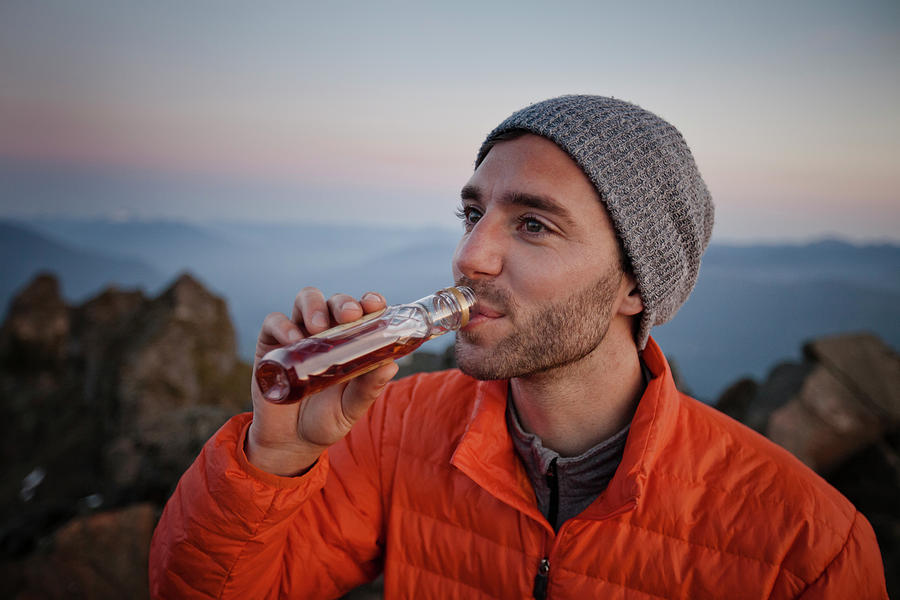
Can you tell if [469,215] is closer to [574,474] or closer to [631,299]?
[631,299]

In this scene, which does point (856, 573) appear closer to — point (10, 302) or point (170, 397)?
point (170, 397)

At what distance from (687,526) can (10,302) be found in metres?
12.5

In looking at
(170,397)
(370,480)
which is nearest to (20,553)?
(170,397)

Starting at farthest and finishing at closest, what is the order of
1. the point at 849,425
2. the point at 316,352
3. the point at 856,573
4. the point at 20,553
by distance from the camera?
the point at 849,425 → the point at 20,553 → the point at 856,573 → the point at 316,352

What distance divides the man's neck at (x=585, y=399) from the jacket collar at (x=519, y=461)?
168 mm

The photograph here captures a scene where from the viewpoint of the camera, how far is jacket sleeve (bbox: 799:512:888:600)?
1600mm

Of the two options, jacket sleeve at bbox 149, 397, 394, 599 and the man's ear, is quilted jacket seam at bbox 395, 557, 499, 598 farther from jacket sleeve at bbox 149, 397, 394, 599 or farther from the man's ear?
the man's ear

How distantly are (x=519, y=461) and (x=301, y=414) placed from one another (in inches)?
41.7

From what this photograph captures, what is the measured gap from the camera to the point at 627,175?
80.6 inches

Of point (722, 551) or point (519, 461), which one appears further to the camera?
point (519, 461)

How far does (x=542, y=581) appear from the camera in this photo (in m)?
1.88

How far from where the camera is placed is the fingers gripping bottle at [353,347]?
136cm

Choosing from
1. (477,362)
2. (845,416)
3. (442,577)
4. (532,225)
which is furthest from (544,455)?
(845,416)

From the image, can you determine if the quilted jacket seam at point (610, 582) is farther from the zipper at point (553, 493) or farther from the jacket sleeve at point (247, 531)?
the jacket sleeve at point (247, 531)
